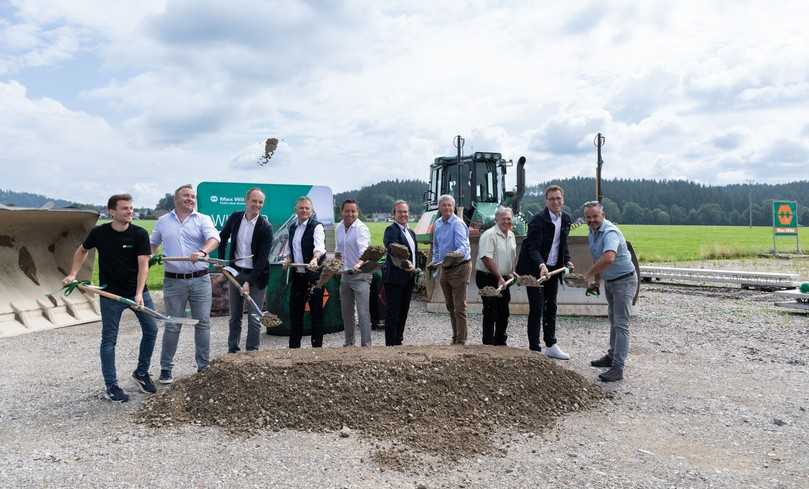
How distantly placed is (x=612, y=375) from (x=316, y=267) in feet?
9.01

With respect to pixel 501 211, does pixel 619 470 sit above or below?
below

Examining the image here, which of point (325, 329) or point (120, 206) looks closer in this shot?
point (120, 206)

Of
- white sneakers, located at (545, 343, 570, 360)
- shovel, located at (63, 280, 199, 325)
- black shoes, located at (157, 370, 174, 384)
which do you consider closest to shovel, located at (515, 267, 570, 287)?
white sneakers, located at (545, 343, 570, 360)

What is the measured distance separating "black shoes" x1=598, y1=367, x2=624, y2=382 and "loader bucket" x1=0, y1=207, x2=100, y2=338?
681 cm

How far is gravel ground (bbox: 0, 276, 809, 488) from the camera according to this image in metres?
3.26

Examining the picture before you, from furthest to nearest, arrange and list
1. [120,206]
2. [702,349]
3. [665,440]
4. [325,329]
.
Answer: [325,329] → [702,349] → [120,206] → [665,440]

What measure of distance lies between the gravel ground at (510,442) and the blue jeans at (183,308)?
0.46 metres

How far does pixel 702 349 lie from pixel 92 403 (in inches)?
238

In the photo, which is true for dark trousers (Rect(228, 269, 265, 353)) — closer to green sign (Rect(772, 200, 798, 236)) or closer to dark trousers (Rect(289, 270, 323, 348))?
dark trousers (Rect(289, 270, 323, 348))

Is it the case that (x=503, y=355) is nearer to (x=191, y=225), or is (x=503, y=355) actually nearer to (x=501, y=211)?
(x=501, y=211)

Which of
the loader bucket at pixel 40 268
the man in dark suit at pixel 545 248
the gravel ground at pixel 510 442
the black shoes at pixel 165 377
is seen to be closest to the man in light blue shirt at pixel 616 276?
the gravel ground at pixel 510 442

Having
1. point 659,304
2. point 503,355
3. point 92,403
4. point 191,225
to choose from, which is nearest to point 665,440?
point 503,355

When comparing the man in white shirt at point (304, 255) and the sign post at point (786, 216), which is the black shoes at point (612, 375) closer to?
the man in white shirt at point (304, 255)

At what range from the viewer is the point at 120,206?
452 centimetres
